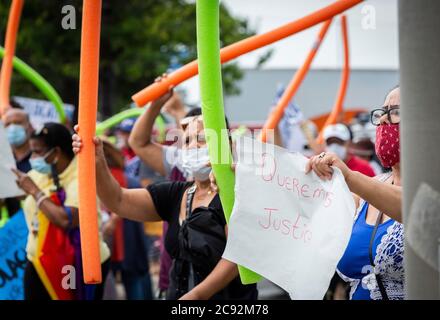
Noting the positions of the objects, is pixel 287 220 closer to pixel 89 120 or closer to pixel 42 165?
pixel 89 120

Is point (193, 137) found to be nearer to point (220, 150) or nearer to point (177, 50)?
point (220, 150)

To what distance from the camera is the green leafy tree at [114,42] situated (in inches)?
770

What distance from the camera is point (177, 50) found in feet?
74.0

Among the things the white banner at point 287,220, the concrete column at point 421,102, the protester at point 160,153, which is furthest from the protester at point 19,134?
the concrete column at point 421,102

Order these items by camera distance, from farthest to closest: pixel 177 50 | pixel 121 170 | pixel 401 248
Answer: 1. pixel 177 50
2. pixel 121 170
3. pixel 401 248

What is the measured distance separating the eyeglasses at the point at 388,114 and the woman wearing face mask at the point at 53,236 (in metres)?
2.61

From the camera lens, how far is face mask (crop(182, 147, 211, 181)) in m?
4.79

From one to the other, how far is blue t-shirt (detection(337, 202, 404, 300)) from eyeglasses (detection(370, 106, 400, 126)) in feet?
1.36

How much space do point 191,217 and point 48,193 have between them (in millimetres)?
1736

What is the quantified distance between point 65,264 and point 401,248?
2.88 metres

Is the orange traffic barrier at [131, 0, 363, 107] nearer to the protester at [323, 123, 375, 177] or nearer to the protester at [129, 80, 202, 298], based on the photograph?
the protester at [129, 80, 202, 298]

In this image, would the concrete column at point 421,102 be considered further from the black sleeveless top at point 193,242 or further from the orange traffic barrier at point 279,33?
the black sleeveless top at point 193,242

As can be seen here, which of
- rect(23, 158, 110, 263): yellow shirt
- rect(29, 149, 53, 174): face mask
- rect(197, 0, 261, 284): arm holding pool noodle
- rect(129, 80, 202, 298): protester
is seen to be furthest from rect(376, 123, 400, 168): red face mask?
rect(29, 149, 53, 174): face mask
